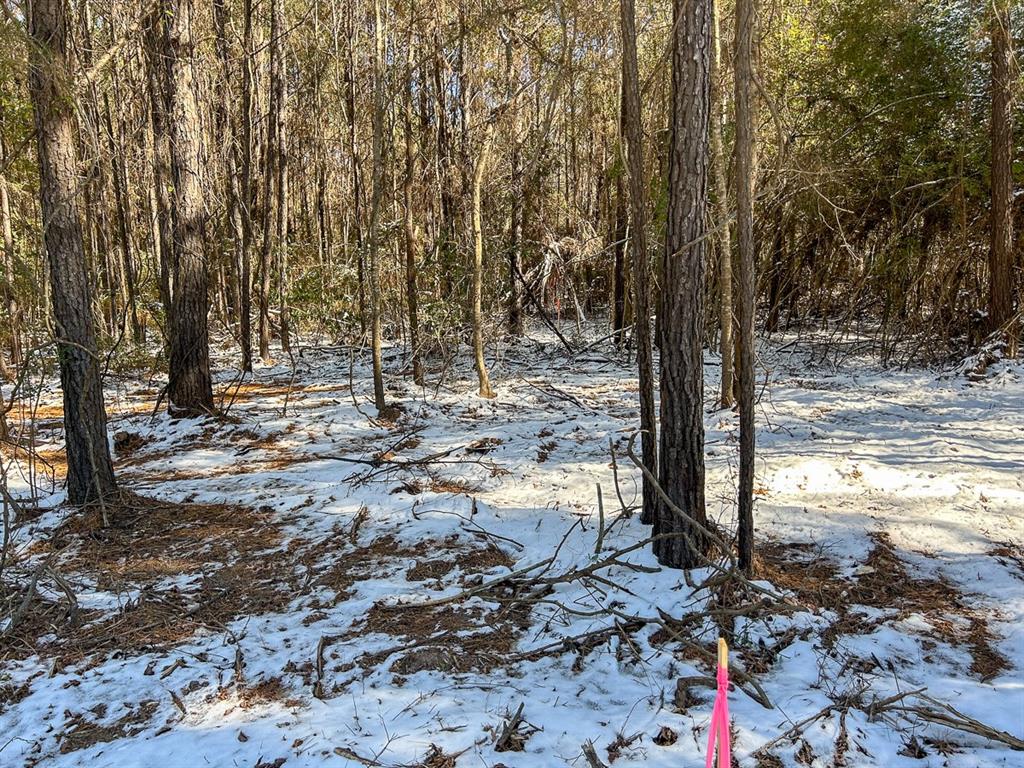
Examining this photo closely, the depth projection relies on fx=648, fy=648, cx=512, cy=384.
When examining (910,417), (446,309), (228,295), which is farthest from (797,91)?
(228,295)

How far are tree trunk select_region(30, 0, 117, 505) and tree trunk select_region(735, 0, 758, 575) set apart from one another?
5022 millimetres

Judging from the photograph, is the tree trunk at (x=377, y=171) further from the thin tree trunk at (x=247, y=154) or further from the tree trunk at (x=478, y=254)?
the thin tree trunk at (x=247, y=154)

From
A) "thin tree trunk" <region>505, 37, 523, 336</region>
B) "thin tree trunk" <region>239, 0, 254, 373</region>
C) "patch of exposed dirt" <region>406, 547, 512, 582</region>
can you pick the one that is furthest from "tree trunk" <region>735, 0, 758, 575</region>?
"thin tree trunk" <region>239, 0, 254, 373</region>

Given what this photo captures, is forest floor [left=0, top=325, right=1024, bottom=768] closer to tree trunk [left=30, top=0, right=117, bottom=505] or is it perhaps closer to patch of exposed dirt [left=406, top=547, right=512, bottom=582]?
patch of exposed dirt [left=406, top=547, right=512, bottom=582]

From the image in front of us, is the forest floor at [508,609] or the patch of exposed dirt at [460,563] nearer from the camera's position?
the forest floor at [508,609]

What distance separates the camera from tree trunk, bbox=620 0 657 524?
4.59 metres

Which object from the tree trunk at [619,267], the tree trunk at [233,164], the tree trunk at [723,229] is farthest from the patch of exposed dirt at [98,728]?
the tree trunk at [619,267]

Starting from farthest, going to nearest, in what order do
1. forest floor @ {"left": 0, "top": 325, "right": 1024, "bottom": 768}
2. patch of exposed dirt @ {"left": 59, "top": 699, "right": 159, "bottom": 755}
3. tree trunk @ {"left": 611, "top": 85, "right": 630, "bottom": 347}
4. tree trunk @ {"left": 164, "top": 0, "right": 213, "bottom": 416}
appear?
tree trunk @ {"left": 611, "top": 85, "right": 630, "bottom": 347} < tree trunk @ {"left": 164, "top": 0, "right": 213, "bottom": 416} < patch of exposed dirt @ {"left": 59, "top": 699, "right": 159, "bottom": 755} < forest floor @ {"left": 0, "top": 325, "right": 1024, "bottom": 768}

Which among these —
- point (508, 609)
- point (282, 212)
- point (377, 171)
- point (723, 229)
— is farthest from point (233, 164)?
point (508, 609)

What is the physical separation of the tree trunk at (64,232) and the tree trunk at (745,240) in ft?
16.5

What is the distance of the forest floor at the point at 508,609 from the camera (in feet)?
10.2

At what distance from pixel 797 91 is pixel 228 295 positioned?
18639 millimetres

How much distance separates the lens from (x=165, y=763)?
3023 millimetres

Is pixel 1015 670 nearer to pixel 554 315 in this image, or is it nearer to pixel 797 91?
pixel 797 91
